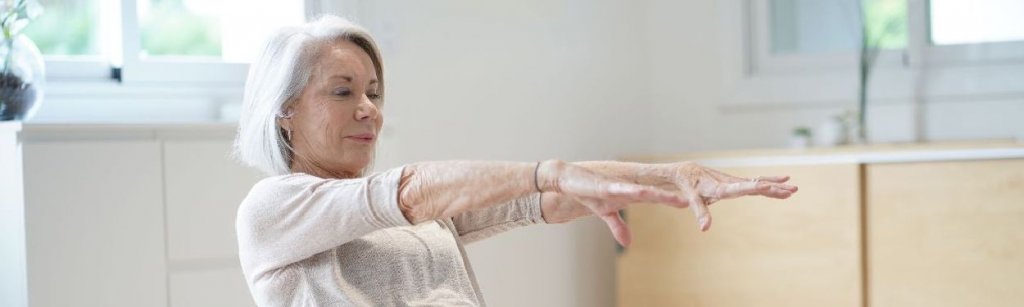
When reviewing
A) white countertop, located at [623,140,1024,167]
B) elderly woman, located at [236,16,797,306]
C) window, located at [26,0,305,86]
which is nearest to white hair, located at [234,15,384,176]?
elderly woman, located at [236,16,797,306]

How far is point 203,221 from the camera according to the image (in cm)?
265

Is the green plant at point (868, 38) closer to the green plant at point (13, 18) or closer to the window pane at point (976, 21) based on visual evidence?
the window pane at point (976, 21)

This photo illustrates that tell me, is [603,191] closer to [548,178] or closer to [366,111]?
[548,178]

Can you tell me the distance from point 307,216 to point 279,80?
254 millimetres

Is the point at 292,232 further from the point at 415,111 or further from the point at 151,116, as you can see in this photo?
the point at 415,111

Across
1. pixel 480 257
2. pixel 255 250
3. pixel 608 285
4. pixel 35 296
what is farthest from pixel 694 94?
pixel 255 250

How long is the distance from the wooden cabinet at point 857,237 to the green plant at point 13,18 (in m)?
1.74

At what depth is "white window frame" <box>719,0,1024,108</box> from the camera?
3.77 metres

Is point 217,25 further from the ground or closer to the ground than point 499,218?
further from the ground

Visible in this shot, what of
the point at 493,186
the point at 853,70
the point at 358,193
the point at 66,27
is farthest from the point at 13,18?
the point at 853,70

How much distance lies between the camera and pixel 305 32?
1.83 m

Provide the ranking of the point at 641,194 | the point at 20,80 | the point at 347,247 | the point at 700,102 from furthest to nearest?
1. the point at 700,102
2. the point at 20,80
3. the point at 347,247
4. the point at 641,194

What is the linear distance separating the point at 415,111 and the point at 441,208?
207 cm

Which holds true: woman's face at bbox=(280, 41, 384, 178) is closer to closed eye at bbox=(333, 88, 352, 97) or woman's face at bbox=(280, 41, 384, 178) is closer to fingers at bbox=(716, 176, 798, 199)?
closed eye at bbox=(333, 88, 352, 97)
